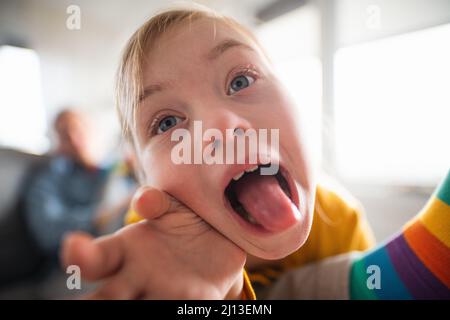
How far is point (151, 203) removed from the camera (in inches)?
10.6

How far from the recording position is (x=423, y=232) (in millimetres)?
370

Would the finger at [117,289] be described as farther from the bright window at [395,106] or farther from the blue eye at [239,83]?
the bright window at [395,106]

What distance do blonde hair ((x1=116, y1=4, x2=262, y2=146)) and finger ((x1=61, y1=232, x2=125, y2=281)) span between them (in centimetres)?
13

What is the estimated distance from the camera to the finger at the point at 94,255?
8.8 inches

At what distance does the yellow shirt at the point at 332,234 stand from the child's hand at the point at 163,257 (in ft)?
0.43

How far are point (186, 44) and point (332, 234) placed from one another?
1.09 feet

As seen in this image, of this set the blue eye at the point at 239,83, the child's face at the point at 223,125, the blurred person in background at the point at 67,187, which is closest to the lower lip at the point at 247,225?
the child's face at the point at 223,125

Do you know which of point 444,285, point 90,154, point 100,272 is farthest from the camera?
point 90,154

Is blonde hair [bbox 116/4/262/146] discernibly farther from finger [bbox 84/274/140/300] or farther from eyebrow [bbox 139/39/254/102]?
finger [bbox 84/274/140/300]

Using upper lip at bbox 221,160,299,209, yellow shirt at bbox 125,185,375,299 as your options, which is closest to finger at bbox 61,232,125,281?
upper lip at bbox 221,160,299,209

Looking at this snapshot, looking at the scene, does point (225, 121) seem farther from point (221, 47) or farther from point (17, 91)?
point (17, 91)

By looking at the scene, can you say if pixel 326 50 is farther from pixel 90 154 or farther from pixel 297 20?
pixel 90 154
